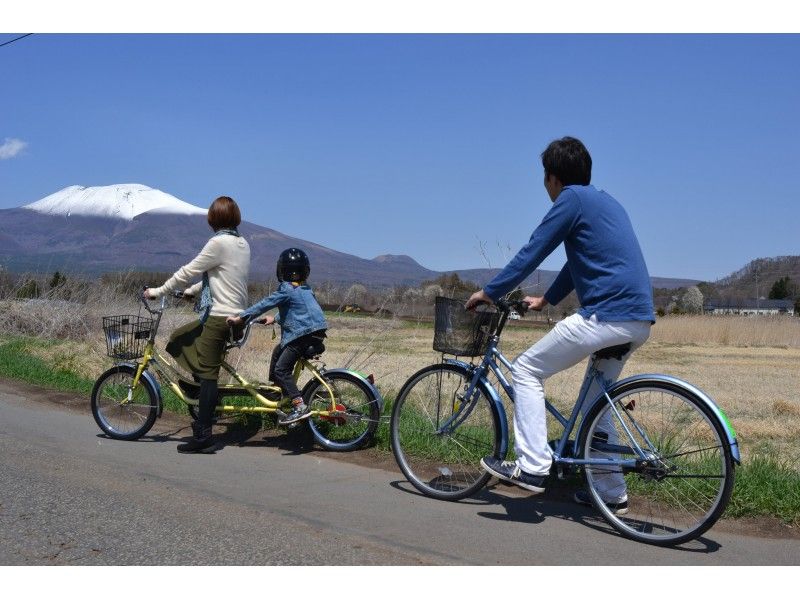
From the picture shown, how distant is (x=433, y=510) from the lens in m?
5.25

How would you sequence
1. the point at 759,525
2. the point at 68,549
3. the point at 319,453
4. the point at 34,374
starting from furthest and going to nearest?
the point at 34,374 < the point at 319,453 < the point at 759,525 < the point at 68,549

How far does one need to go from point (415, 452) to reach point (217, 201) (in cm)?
270

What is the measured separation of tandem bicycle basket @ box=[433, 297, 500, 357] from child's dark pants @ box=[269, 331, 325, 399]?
1.68 metres

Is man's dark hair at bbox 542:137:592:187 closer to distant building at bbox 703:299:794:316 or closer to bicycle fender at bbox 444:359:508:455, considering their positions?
bicycle fender at bbox 444:359:508:455

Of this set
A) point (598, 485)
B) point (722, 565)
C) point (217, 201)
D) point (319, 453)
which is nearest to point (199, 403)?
point (319, 453)

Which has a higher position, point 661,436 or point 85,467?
point 661,436

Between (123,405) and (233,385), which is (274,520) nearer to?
(233,385)

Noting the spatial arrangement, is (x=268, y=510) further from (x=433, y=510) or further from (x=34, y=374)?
(x=34, y=374)

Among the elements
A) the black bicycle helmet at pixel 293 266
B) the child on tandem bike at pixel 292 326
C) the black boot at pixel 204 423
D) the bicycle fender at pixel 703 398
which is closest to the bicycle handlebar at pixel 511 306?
the bicycle fender at pixel 703 398

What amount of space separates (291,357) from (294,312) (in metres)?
0.37

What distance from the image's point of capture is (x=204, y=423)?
6898 millimetres

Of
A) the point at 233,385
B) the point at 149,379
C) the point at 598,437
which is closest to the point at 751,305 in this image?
the point at 233,385

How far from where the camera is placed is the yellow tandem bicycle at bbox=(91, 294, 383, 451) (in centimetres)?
689

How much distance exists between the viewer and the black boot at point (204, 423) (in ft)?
22.4
